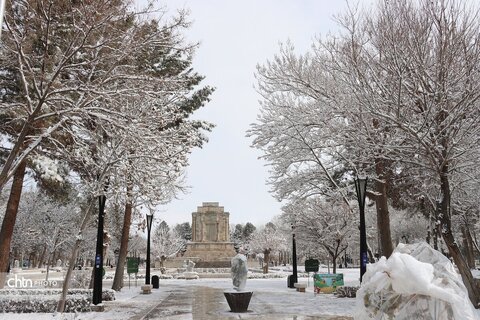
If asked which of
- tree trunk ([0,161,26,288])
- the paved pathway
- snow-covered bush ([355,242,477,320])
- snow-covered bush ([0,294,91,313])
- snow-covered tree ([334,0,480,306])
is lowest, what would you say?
the paved pathway

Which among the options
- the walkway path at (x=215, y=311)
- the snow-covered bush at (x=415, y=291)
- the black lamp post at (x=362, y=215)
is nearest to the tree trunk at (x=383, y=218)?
the black lamp post at (x=362, y=215)

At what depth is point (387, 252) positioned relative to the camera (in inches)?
672

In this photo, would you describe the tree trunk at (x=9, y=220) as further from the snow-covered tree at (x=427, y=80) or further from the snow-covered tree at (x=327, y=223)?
the snow-covered tree at (x=327, y=223)

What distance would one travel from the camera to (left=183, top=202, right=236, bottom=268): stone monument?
63.8 meters

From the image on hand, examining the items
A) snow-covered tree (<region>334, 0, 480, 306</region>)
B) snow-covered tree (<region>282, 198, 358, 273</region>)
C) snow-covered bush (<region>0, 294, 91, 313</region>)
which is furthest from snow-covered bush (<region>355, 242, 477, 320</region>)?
snow-covered tree (<region>282, 198, 358, 273</region>)

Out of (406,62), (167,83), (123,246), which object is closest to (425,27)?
(406,62)

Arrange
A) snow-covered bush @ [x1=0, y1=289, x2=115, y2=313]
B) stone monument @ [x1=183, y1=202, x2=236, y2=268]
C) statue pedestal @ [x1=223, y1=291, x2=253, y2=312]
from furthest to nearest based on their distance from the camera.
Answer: stone monument @ [x1=183, y1=202, x2=236, y2=268] < statue pedestal @ [x1=223, y1=291, x2=253, y2=312] < snow-covered bush @ [x1=0, y1=289, x2=115, y2=313]

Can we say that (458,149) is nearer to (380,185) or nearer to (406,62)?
(406,62)

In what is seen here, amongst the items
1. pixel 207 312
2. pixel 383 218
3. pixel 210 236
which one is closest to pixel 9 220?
pixel 207 312

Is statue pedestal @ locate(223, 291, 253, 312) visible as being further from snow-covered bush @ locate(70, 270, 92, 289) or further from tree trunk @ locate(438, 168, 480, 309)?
snow-covered bush @ locate(70, 270, 92, 289)

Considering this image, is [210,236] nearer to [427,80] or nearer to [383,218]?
[383,218]

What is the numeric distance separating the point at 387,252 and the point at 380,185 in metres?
2.78

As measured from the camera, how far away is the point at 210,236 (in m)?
65.9

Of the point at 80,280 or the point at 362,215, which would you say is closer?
the point at 362,215
